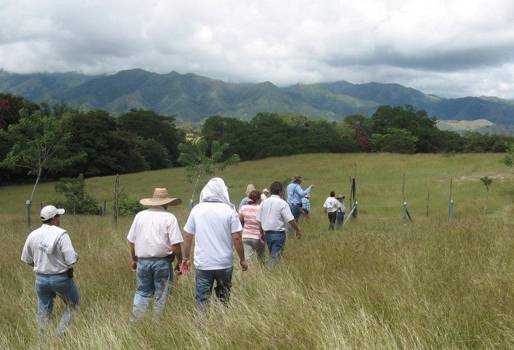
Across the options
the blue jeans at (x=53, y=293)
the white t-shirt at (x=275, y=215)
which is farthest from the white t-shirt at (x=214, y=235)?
the white t-shirt at (x=275, y=215)

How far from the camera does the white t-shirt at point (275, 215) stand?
336 inches

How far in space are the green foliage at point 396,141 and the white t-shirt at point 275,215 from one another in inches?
2929

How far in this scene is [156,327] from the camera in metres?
4.60

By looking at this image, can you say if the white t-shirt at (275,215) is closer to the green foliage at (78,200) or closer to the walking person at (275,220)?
the walking person at (275,220)

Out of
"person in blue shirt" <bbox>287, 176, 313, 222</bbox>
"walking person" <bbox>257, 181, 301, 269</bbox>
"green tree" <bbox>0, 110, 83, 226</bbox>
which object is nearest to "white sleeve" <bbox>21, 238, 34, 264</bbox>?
"walking person" <bbox>257, 181, 301, 269</bbox>

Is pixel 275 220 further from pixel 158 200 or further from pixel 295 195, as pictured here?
pixel 295 195

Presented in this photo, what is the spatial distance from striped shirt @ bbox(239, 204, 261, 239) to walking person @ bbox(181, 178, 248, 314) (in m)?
2.91

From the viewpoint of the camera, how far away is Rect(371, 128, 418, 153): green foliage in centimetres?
8044

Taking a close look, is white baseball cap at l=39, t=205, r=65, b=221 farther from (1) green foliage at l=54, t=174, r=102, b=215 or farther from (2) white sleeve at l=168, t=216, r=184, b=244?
(1) green foliage at l=54, t=174, r=102, b=215

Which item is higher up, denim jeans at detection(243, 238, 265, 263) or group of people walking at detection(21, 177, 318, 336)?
group of people walking at detection(21, 177, 318, 336)

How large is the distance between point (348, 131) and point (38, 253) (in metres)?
89.7

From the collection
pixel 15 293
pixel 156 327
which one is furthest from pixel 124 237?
pixel 156 327

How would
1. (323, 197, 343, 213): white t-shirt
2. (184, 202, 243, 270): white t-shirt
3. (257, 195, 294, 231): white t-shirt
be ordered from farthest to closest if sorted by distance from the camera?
(323, 197, 343, 213): white t-shirt, (257, 195, 294, 231): white t-shirt, (184, 202, 243, 270): white t-shirt

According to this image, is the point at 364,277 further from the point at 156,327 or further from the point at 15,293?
the point at 15,293
